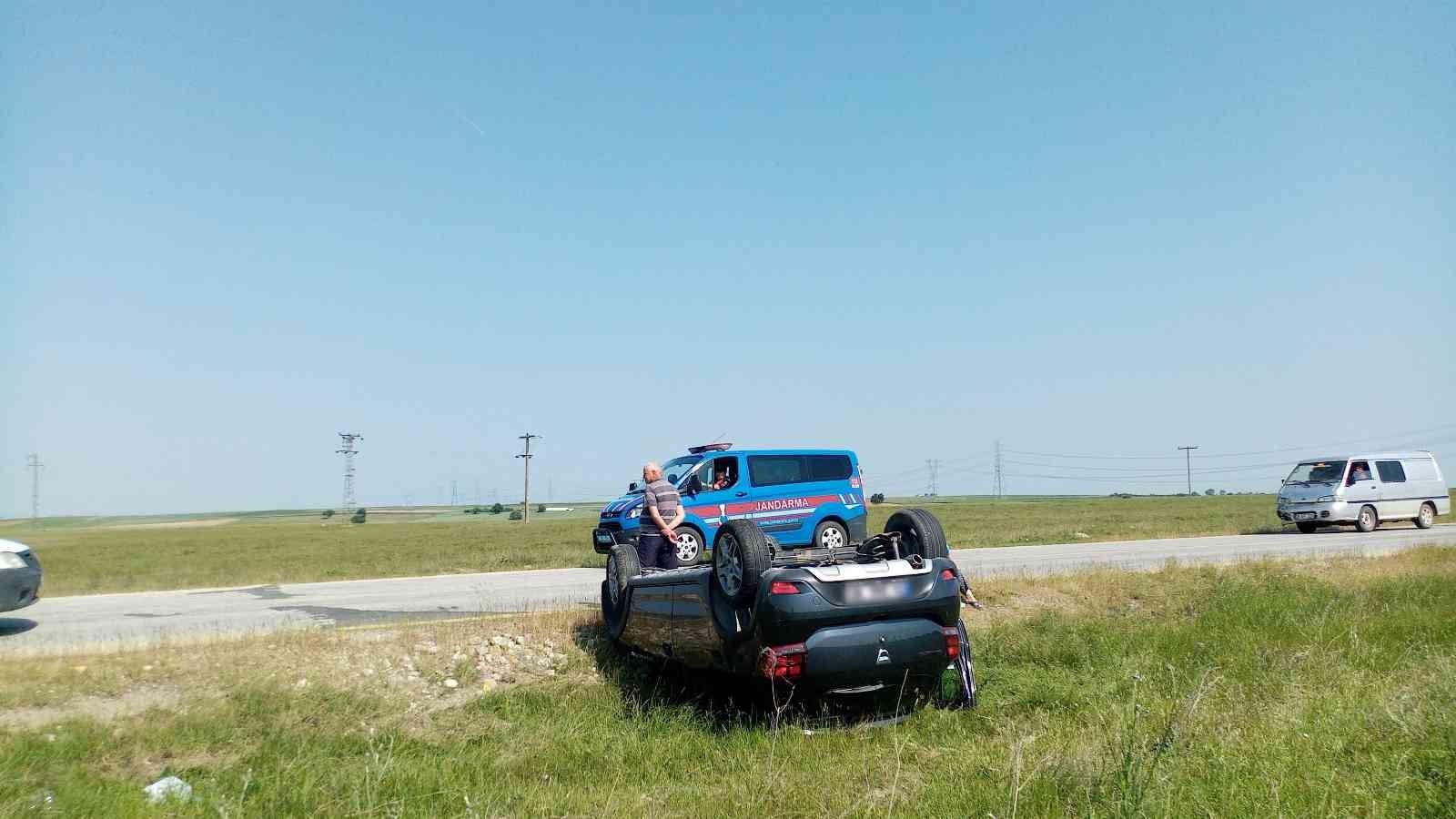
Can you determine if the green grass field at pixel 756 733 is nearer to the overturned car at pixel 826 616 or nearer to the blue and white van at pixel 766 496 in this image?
the overturned car at pixel 826 616

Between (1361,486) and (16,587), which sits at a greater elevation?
(1361,486)

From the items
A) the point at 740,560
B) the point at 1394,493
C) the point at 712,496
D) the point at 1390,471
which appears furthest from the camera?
the point at 1390,471

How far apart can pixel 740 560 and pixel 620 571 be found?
295 cm

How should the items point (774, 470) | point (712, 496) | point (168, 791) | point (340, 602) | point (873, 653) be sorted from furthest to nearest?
1. point (774, 470)
2. point (712, 496)
3. point (340, 602)
4. point (873, 653)
5. point (168, 791)

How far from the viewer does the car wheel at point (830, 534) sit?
18.9 m

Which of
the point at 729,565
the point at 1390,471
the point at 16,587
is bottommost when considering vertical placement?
the point at 16,587

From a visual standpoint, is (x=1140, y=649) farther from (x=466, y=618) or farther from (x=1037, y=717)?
(x=466, y=618)

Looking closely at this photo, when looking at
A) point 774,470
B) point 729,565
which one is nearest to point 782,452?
point 774,470

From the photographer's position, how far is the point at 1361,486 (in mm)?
26922

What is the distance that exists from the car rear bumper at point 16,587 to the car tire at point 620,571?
6.37 meters

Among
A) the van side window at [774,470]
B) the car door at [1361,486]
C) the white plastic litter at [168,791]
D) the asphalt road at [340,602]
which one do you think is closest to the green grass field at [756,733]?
the white plastic litter at [168,791]

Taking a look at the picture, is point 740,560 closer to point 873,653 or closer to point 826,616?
point 826,616

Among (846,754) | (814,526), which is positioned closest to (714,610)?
(846,754)

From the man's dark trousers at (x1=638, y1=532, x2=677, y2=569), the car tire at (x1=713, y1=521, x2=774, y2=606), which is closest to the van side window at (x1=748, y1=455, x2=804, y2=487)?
the man's dark trousers at (x1=638, y1=532, x2=677, y2=569)
